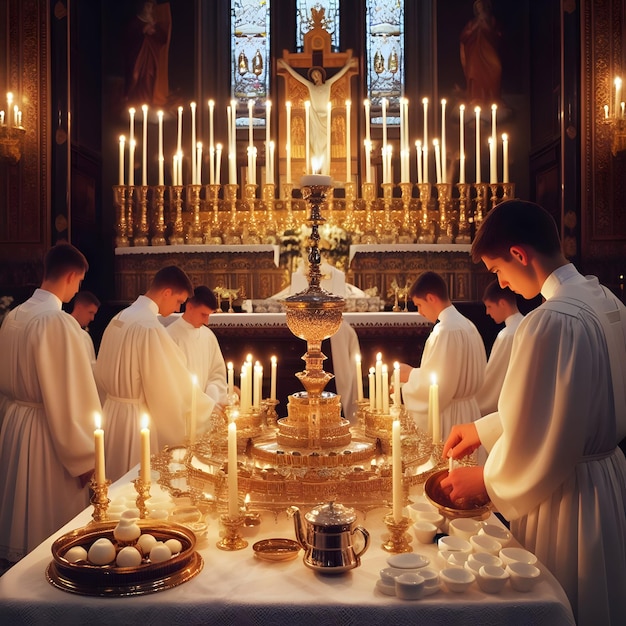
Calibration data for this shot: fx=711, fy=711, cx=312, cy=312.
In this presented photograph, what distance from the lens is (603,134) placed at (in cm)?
906

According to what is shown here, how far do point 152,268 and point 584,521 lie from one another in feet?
26.7

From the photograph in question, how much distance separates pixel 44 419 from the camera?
4.22 metres

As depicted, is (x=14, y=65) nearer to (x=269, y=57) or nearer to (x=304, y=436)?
(x=269, y=57)

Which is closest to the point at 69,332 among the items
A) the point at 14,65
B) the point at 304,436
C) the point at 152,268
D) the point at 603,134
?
the point at 304,436

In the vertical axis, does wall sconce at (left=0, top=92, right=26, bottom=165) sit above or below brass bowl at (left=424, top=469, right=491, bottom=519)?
above

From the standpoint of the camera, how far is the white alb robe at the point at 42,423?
409cm

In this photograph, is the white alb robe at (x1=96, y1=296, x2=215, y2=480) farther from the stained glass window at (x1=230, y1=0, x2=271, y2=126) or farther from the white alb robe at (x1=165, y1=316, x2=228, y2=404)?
the stained glass window at (x1=230, y1=0, x2=271, y2=126)

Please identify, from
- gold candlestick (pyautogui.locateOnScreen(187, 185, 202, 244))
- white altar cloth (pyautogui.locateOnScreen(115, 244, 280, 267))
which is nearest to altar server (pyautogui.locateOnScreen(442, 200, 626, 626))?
white altar cloth (pyautogui.locateOnScreen(115, 244, 280, 267))

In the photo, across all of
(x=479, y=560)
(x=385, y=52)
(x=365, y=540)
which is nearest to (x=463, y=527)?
(x=479, y=560)

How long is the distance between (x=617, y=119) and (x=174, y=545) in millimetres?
8143

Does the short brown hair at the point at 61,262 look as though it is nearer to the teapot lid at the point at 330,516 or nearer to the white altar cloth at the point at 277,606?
the white altar cloth at the point at 277,606

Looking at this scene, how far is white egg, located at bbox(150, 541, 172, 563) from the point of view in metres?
2.08

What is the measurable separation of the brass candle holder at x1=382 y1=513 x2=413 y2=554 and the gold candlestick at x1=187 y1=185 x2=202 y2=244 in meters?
7.64

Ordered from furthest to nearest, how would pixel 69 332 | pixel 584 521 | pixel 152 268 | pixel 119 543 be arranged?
pixel 152 268
pixel 69 332
pixel 584 521
pixel 119 543
